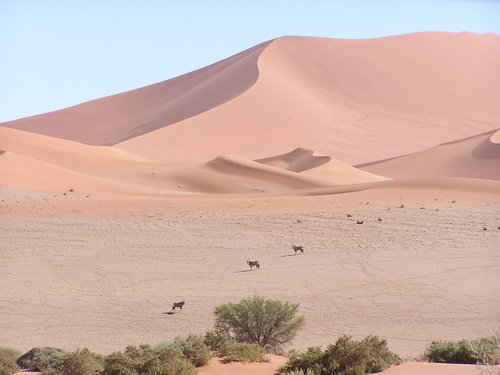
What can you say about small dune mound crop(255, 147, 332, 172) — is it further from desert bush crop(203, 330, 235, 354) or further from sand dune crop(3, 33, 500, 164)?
desert bush crop(203, 330, 235, 354)

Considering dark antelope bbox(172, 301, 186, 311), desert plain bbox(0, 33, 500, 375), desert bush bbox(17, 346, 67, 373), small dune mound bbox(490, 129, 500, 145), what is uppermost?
small dune mound bbox(490, 129, 500, 145)

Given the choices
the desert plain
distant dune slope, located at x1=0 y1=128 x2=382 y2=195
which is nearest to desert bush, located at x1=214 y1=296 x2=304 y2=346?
the desert plain

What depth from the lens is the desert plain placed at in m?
14.1

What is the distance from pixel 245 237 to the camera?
2416 centimetres

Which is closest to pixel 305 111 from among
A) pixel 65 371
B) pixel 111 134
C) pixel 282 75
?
pixel 282 75

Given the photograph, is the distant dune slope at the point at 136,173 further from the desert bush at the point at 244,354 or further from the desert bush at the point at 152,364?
the desert bush at the point at 152,364

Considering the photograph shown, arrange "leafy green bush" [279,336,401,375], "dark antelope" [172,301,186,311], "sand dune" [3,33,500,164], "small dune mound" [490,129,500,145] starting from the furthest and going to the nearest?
"sand dune" [3,33,500,164] < "small dune mound" [490,129,500,145] < "dark antelope" [172,301,186,311] < "leafy green bush" [279,336,401,375]

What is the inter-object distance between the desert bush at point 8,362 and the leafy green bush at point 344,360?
133 inches

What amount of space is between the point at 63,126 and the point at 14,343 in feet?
289

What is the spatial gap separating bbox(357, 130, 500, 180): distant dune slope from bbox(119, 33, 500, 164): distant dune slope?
7.09 meters

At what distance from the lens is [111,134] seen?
88375 millimetres

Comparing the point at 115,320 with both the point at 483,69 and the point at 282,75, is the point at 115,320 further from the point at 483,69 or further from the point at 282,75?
the point at 483,69

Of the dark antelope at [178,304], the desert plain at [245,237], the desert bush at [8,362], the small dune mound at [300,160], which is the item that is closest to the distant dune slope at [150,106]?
the desert plain at [245,237]

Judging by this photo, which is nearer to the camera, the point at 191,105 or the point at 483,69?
the point at 191,105
